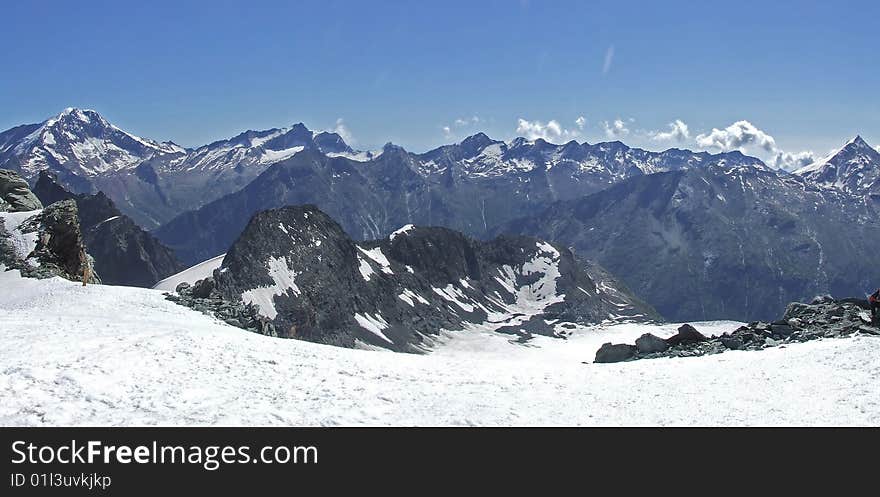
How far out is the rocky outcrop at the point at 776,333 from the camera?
31.9 m

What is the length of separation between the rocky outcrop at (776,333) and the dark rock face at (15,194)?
64.8 metres

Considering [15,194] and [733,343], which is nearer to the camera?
[733,343]

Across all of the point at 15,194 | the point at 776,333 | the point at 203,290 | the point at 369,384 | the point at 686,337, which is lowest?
the point at 369,384

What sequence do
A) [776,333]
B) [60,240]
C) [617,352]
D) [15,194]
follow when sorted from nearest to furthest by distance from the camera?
[776,333], [617,352], [60,240], [15,194]

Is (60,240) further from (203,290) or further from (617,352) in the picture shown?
(617,352)

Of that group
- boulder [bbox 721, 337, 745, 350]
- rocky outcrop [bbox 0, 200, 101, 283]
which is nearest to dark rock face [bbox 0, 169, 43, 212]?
rocky outcrop [bbox 0, 200, 101, 283]

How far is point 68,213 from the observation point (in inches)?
2298

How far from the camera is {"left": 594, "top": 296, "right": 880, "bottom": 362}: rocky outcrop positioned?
31.9 metres

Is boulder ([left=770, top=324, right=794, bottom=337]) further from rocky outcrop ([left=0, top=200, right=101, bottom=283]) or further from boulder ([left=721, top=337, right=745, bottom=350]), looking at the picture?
rocky outcrop ([left=0, top=200, right=101, bottom=283])

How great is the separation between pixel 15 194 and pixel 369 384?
226ft

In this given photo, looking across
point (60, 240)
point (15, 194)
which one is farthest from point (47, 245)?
point (15, 194)

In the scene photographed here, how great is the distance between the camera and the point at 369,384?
76.7 feet
